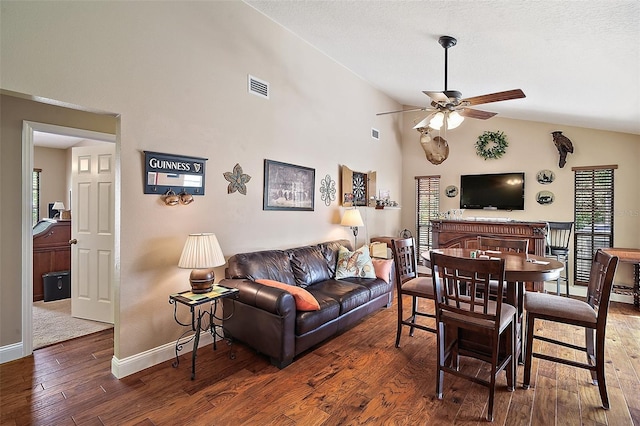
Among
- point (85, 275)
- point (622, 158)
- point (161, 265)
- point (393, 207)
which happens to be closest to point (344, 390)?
point (161, 265)

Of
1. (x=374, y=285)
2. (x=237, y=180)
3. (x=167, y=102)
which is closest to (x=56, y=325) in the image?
(x=237, y=180)

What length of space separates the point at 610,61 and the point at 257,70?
11.4 ft

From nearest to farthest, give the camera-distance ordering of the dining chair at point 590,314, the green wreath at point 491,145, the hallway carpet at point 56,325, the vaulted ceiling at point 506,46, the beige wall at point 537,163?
the dining chair at point 590,314
the vaulted ceiling at point 506,46
the hallway carpet at point 56,325
the beige wall at point 537,163
the green wreath at point 491,145

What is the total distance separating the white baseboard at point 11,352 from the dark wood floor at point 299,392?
11 centimetres

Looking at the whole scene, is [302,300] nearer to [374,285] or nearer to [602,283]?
[374,285]

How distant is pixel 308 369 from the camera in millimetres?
2717

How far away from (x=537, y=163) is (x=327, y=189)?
377 centimetres

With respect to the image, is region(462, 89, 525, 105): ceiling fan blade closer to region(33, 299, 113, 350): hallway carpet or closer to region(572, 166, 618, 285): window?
region(572, 166, 618, 285): window

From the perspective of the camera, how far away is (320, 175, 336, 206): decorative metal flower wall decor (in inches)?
188

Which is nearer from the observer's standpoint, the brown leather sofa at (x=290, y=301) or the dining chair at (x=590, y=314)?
the dining chair at (x=590, y=314)

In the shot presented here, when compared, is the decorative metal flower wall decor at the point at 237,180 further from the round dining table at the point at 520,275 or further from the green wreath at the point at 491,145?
the green wreath at the point at 491,145

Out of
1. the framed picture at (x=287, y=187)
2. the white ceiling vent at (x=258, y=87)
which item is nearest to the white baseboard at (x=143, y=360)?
the framed picture at (x=287, y=187)

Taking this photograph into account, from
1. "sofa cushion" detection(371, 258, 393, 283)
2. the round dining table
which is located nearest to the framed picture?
"sofa cushion" detection(371, 258, 393, 283)

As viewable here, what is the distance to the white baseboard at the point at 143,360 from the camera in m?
2.57
